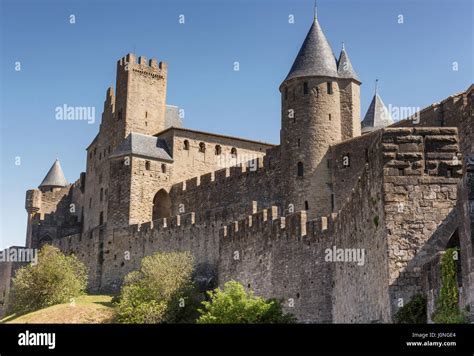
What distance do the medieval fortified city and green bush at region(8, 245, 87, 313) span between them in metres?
4.44

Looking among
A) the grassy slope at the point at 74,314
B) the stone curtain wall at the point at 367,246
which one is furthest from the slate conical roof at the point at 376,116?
the stone curtain wall at the point at 367,246

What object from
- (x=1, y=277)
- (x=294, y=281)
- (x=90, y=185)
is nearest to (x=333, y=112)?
(x=294, y=281)

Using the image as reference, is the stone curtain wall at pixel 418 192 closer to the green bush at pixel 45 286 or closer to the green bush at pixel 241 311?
the green bush at pixel 241 311

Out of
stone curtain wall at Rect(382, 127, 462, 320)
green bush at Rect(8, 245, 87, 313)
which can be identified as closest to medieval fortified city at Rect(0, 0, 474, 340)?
stone curtain wall at Rect(382, 127, 462, 320)

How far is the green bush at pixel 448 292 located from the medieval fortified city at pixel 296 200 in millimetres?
93

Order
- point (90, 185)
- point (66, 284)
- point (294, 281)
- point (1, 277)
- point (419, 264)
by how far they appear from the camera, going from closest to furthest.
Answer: point (419, 264) → point (294, 281) → point (66, 284) → point (90, 185) → point (1, 277)

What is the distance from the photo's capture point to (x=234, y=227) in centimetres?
3866

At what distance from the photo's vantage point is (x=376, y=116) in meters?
52.0

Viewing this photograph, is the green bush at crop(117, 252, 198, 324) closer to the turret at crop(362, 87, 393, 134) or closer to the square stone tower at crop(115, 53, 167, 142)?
the turret at crop(362, 87, 393, 134)

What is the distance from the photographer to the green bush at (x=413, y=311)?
13.7 metres

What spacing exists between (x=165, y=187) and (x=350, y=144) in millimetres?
16735

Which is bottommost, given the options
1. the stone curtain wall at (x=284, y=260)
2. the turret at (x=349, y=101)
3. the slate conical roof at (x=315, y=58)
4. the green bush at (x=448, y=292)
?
the green bush at (x=448, y=292)

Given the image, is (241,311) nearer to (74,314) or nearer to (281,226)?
(281,226)

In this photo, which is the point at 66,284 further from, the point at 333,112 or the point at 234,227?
the point at 333,112
